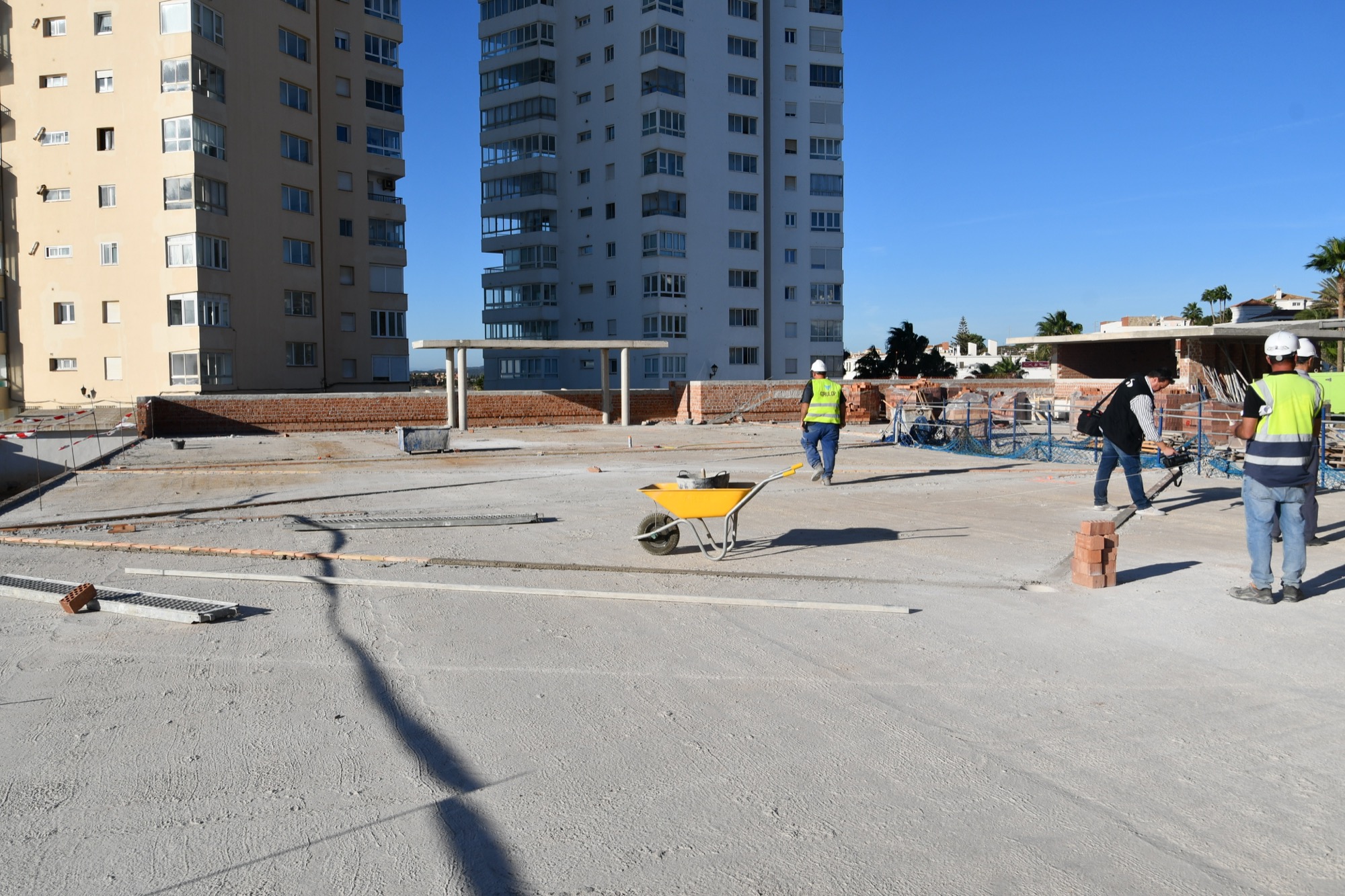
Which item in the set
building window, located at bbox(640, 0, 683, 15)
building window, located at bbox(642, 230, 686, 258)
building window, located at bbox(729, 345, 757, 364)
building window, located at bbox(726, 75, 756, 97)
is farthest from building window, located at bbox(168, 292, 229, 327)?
building window, located at bbox(726, 75, 756, 97)

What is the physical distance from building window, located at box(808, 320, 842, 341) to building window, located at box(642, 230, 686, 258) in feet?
36.2

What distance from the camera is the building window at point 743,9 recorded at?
64.6 metres

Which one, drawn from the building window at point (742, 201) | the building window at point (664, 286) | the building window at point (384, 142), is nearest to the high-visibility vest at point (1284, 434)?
the building window at point (384, 142)

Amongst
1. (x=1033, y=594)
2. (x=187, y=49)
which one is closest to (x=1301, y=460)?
(x=1033, y=594)

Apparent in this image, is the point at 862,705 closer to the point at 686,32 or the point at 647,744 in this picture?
the point at 647,744

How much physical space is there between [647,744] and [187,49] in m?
44.0

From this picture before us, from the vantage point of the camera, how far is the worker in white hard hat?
24.5 ft

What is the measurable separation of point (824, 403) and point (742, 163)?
53597mm

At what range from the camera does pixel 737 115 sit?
6469 centimetres

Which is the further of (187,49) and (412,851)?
(187,49)

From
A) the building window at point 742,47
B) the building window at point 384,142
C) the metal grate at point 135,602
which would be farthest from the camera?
the building window at point 742,47

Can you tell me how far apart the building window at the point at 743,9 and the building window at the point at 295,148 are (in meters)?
30.4

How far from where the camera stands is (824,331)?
6881cm

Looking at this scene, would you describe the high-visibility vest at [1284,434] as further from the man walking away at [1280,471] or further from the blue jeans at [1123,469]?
the blue jeans at [1123,469]
